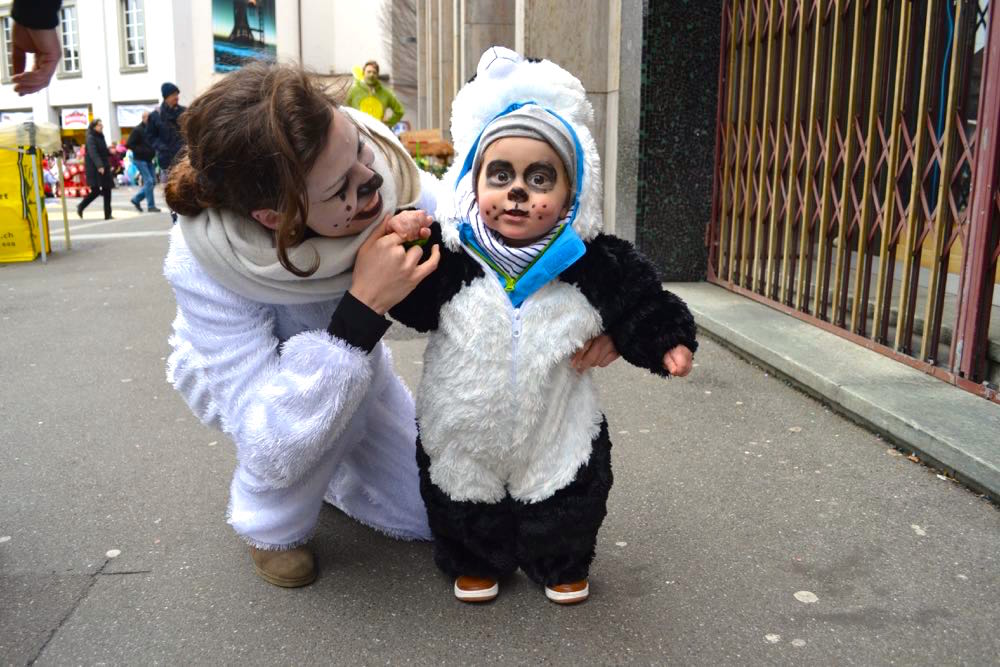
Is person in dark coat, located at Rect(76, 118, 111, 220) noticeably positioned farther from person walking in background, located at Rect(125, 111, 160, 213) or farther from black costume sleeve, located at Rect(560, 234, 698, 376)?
black costume sleeve, located at Rect(560, 234, 698, 376)

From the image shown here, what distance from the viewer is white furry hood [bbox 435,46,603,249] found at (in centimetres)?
226

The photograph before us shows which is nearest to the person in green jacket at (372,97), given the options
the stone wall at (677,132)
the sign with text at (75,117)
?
the stone wall at (677,132)

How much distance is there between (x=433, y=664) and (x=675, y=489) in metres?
1.32

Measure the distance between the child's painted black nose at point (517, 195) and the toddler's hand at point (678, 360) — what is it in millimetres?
535

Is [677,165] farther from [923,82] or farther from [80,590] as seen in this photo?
[80,590]

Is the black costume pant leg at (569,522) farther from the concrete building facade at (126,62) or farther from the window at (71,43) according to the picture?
the concrete building facade at (126,62)

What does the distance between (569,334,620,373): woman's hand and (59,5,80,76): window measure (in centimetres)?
2894

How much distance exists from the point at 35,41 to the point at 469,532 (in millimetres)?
1670

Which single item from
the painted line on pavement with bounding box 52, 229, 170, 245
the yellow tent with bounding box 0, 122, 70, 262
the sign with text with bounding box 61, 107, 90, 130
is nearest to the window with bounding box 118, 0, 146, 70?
the sign with text with bounding box 61, 107, 90, 130

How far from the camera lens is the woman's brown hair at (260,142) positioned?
2.13 m

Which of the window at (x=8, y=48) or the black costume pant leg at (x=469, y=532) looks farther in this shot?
the black costume pant leg at (x=469, y=532)

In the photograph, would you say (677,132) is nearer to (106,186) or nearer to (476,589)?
(476,589)

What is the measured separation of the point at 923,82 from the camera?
4012mm

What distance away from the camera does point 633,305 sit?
7.43ft
